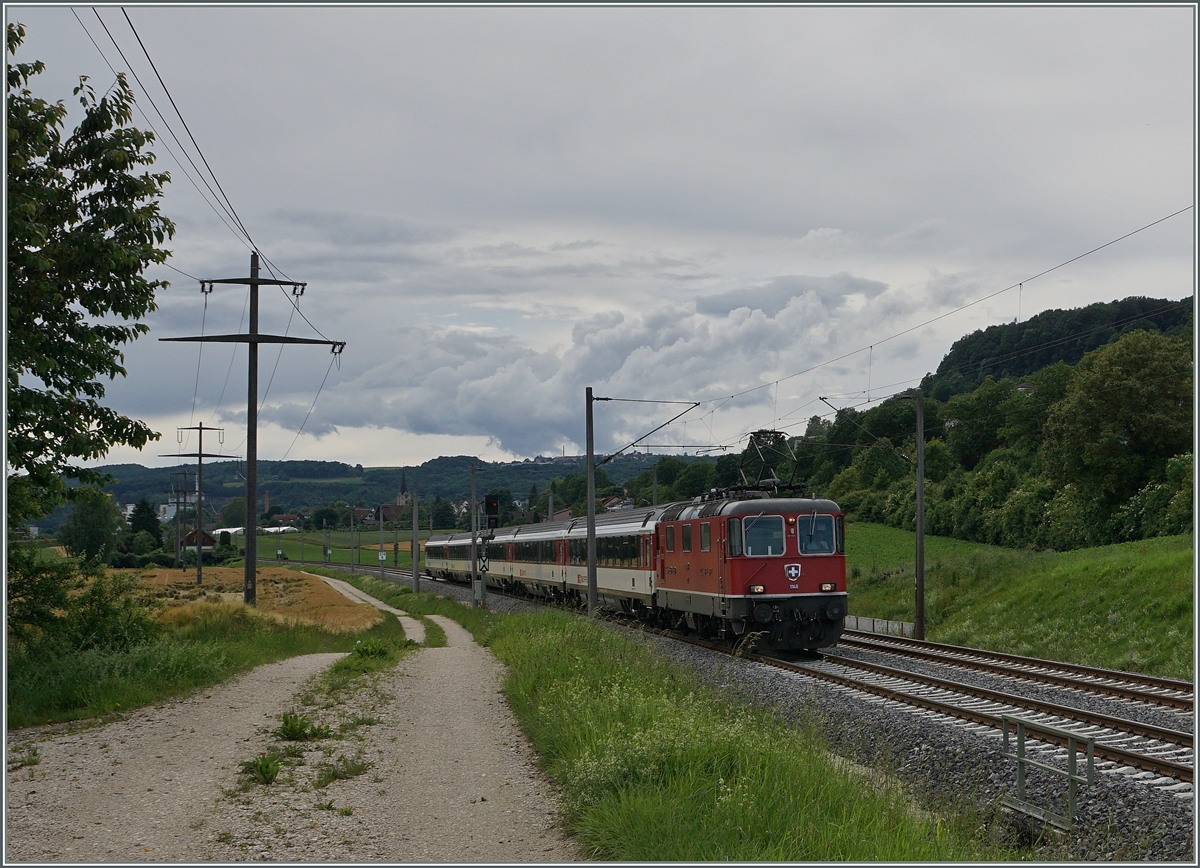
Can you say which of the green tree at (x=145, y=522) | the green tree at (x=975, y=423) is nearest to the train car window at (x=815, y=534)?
the green tree at (x=975, y=423)

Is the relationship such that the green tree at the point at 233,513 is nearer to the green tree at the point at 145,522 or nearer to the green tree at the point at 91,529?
the green tree at the point at 145,522

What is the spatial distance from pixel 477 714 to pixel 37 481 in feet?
19.6

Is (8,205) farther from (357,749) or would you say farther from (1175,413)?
(1175,413)

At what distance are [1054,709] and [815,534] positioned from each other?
7951 mm

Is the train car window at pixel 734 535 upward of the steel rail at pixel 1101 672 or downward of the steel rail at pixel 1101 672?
upward

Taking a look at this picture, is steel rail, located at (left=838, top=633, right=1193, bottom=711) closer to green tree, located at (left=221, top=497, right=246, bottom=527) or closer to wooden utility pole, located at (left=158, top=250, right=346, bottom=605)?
wooden utility pole, located at (left=158, top=250, right=346, bottom=605)

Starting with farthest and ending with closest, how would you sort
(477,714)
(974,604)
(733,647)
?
(974,604) < (733,647) < (477,714)

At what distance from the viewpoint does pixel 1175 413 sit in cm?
4038

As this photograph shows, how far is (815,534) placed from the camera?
21.4 meters

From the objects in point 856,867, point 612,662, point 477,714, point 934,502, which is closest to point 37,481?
point 477,714

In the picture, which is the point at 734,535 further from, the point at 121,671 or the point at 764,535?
the point at 121,671

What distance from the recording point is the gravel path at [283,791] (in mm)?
7457

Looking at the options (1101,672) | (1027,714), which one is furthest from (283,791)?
(1101,672)

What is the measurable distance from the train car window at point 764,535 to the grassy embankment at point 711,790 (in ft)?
27.8
